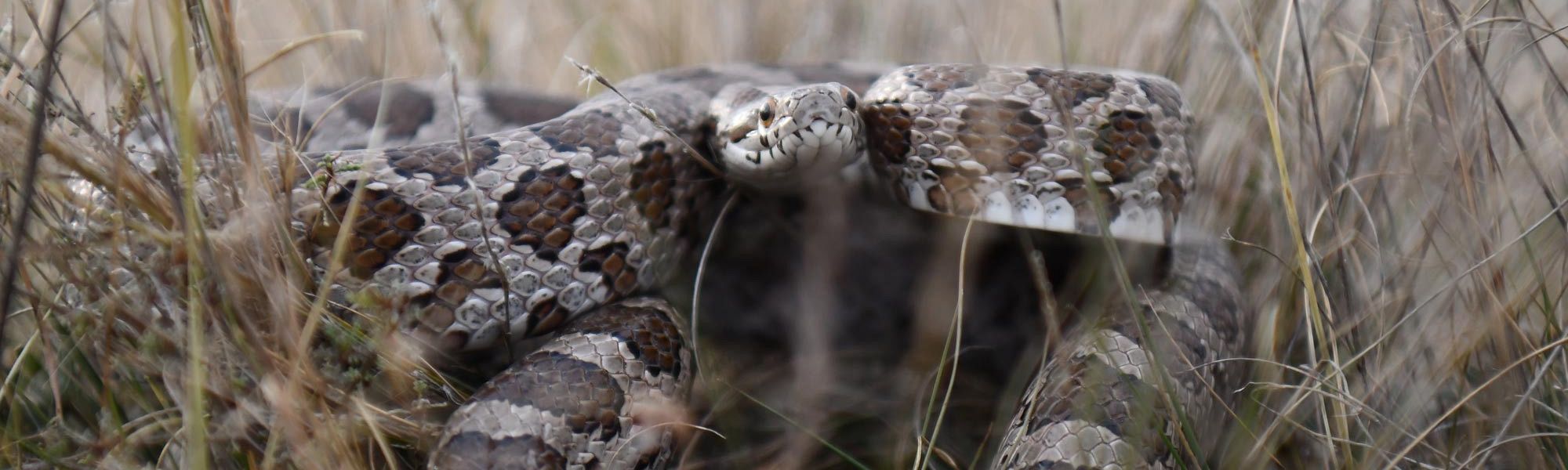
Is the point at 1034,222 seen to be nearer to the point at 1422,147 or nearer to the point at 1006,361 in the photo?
the point at 1006,361

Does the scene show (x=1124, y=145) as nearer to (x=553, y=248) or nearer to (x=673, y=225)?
(x=673, y=225)

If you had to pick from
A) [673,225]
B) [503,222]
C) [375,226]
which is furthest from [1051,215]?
[375,226]

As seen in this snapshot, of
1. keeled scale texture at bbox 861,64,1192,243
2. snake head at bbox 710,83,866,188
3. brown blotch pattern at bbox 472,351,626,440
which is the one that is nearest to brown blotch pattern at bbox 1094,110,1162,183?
keeled scale texture at bbox 861,64,1192,243

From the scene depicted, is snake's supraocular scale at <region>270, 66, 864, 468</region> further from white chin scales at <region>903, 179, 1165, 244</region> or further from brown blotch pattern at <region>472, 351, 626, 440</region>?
white chin scales at <region>903, 179, 1165, 244</region>

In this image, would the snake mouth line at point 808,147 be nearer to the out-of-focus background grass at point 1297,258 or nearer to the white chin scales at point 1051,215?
the white chin scales at point 1051,215

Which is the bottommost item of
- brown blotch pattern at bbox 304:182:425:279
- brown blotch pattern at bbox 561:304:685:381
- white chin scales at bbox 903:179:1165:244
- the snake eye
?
brown blotch pattern at bbox 561:304:685:381

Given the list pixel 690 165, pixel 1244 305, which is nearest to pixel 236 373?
pixel 690 165

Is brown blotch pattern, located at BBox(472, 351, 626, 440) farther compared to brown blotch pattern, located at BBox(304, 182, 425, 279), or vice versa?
brown blotch pattern, located at BBox(304, 182, 425, 279)
